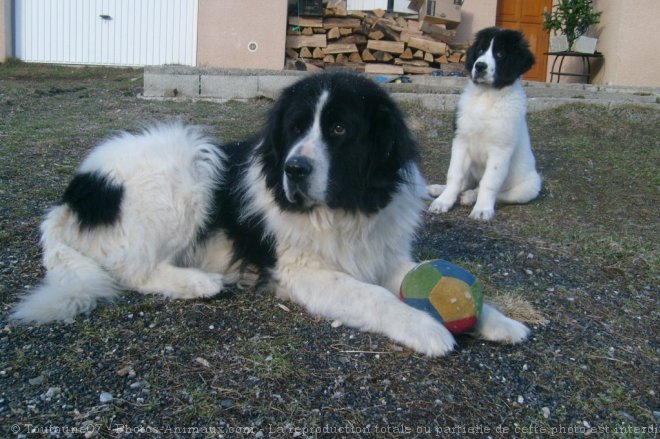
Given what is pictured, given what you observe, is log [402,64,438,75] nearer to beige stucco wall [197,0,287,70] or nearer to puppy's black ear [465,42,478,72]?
beige stucco wall [197,0,287,70]

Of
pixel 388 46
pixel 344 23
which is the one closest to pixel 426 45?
pixel 388 46

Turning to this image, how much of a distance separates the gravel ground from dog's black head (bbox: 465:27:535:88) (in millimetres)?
1482

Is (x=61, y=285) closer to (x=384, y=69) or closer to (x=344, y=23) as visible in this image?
(x=384, y=69)

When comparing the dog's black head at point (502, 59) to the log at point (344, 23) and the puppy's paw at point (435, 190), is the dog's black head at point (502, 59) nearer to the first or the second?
the puppy's paw at point (435, 190)

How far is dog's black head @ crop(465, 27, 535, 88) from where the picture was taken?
16.7 ft

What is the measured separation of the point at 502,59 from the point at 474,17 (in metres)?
8.11

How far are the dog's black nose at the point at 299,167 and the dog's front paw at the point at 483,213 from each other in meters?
2.66

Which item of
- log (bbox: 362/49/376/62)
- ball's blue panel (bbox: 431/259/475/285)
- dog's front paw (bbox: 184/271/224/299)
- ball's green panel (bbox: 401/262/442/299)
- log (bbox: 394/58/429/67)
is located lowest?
dog's front paw (bbox: 184/271/224/299)

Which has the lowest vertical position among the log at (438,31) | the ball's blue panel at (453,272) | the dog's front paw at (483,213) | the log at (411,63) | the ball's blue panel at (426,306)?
the dog's front paw at (483,213)

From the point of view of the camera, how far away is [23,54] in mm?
13047

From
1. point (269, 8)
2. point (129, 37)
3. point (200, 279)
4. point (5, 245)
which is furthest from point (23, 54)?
point (200, 279)

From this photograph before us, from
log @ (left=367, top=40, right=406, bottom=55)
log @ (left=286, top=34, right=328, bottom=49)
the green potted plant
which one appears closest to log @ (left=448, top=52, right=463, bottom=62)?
log @ (left=367, top=40, right=406, bottom=55)

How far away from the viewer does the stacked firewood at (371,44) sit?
37.9 ft

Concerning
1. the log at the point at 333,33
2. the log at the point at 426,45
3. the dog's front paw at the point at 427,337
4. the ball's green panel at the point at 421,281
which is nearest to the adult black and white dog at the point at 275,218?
the dog's front paw at the point at 427,337
